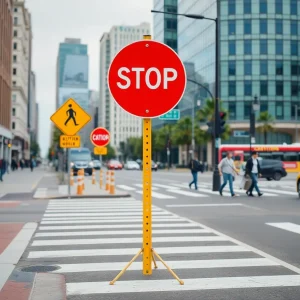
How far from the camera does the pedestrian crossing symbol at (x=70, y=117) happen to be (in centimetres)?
1794

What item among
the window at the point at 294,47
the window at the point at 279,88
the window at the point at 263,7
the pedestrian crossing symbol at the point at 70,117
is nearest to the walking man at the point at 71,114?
the pedestrian crossing symbol at the point at 70,117

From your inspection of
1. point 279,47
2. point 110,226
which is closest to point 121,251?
point 110,226

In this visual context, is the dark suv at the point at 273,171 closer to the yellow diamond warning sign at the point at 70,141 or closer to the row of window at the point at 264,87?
the yellow diamond warning sign at the point at 70,141

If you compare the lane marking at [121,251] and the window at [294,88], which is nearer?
the lane marking at [121,251]

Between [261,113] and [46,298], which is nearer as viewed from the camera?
[46,298]

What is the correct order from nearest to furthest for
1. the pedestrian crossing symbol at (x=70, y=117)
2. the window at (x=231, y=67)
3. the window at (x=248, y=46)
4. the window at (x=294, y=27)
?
1. the pedestrian crossing symbol at (x=70, y=117)
2. the window at (x=294, y=27)
3. the window at (x=248, y=46)
4. the window at (x=231, y=67)

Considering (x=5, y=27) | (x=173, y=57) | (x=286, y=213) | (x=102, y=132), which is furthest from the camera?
(x=5, y=27)

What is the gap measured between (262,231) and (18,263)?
5.27 m

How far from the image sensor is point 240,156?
51.8 metres

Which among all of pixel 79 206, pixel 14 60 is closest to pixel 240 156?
pixel 79 206

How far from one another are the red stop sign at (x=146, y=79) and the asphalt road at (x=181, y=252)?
6.63 ft

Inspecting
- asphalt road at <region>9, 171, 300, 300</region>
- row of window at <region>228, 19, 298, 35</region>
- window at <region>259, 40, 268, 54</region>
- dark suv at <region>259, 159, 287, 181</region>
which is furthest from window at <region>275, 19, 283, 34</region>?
asphalt road at <region>9, 171, 300, 300</region>

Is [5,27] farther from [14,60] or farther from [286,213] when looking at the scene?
[286,213]

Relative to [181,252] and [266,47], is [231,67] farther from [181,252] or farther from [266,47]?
[181,252]
